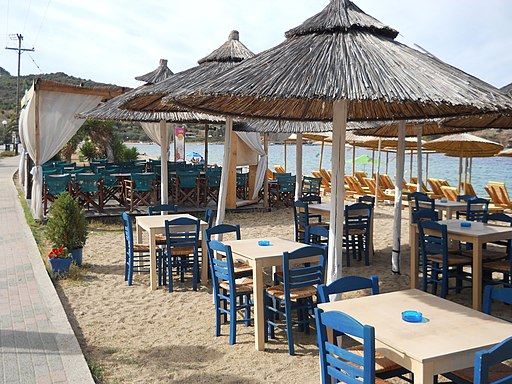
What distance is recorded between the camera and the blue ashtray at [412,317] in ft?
9.32

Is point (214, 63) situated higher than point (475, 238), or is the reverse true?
point (214, 63)

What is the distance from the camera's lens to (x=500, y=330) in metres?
2.72

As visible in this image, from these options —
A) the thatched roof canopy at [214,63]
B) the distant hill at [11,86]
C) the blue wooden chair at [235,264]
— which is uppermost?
the distant hill at [11,86]

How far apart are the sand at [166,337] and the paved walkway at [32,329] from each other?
0.59ft

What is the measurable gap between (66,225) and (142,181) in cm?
421

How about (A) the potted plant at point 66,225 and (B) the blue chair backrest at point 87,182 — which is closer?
(A) the potted plant at point 66,225

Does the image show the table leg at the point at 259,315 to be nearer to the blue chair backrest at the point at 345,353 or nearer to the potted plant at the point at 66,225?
the blue chair backrest at the point at 345,353

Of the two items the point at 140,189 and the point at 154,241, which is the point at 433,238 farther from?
the point at 140,189

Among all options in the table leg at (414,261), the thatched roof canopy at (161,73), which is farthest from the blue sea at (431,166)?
the table leg at (414,261)

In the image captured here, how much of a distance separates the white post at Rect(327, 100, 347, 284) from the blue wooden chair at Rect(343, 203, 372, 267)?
2.86 metres

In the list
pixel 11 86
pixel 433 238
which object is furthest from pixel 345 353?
pixel 11 86

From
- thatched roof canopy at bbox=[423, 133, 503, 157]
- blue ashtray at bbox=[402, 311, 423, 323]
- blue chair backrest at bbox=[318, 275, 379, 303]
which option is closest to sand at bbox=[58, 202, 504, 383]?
blue chair backrest at bbox=[318, 275, 379, 303]

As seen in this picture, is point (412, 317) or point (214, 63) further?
point (214, 63)

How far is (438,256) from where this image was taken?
19.3ft
